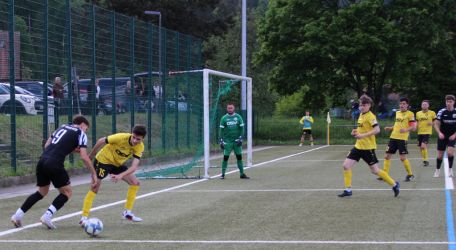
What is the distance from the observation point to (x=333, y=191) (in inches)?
544

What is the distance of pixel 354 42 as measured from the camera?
39.7m

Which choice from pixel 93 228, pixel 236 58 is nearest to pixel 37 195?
pixel 93 228

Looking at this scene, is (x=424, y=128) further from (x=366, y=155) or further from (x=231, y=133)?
(x=366, y=155)

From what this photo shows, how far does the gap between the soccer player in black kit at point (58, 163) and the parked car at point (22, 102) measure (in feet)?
23.8

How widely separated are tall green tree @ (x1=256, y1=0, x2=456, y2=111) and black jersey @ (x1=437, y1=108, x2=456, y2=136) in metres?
23.3

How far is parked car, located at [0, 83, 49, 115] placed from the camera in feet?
54.1

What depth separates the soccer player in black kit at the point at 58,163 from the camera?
954 centimetres

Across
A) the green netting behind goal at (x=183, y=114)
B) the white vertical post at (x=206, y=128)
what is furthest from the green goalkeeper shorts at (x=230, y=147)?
the green netting behind goal at (x=183, y=114)

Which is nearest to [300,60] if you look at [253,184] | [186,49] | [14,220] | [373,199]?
[186,49]

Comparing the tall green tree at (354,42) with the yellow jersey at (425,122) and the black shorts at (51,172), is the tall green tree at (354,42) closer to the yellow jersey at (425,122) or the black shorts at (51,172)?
the yellow jersey at (425,122)

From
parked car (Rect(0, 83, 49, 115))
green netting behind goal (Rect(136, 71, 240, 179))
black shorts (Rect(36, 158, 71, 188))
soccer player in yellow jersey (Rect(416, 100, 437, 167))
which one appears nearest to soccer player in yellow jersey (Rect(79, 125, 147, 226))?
black shorts (Rect(36, 158, 71, 188))

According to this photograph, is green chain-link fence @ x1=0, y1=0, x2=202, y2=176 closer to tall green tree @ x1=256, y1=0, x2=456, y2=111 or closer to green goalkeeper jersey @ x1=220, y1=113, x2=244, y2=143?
green goalkeeper jersey @ x1=220, y1=113, x2=244, y2=143

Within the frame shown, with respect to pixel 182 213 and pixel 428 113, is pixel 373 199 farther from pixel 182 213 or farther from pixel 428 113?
pixel 428 113

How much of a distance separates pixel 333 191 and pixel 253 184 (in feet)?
8.07
